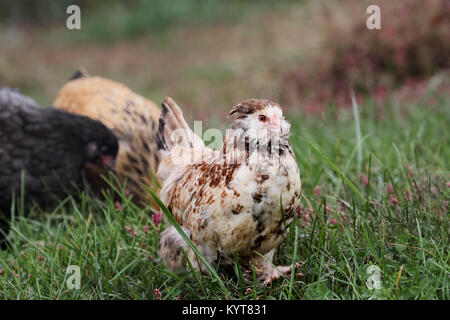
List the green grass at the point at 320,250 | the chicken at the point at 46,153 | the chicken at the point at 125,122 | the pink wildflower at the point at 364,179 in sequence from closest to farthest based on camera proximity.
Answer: the green grass at the point at 320,250 → the pink wildflower at the point at 364,179 → the chicken at the point at 46,153 → the chicken at the point at 125,122

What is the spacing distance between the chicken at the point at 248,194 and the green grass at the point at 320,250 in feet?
0.38

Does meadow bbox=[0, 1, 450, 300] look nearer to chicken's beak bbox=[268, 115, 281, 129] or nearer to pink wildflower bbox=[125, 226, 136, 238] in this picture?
pink wildflower bbox=[125, 226, 136, 238]

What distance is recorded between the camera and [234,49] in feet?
31.4

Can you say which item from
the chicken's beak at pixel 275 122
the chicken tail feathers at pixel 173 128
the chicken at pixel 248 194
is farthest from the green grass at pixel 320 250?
the chicken tail feathers at pixel 173 128

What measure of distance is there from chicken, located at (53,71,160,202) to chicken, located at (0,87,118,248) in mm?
129

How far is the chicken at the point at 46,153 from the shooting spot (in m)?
3.42

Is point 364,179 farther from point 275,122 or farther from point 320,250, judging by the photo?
point 275,122

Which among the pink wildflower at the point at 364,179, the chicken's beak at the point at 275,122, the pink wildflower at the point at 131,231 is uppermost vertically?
the chicken's beak at the point at 275,122

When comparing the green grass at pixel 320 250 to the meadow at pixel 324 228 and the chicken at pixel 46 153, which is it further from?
the chicken at pixel 46 153

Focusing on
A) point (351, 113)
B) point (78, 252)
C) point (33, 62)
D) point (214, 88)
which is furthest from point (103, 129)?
point (33, 62)

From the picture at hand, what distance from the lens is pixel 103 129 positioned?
3.51 m

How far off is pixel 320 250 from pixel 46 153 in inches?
81.8

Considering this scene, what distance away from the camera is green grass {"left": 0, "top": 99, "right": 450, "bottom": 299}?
2.01 metres
